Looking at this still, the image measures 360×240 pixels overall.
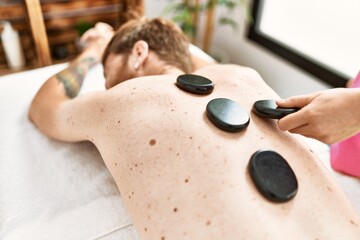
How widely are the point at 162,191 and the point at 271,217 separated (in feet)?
0.70

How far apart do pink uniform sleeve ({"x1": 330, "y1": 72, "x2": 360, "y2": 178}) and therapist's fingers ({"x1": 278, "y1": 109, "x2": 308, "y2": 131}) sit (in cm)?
32

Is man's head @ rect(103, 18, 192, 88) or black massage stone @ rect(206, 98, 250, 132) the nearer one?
black massage stone @ rect(206, 98, 250, 132)

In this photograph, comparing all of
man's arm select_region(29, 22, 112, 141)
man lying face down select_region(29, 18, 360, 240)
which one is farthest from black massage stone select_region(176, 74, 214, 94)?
man's arm select_region(29, 22, 112, 141)

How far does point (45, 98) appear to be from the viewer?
3.50 feet

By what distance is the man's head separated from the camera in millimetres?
1036

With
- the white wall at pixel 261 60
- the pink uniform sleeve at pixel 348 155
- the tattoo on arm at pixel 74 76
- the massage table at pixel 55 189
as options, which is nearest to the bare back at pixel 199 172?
the massage table at pixel 55 189

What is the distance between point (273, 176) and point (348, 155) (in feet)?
1.60

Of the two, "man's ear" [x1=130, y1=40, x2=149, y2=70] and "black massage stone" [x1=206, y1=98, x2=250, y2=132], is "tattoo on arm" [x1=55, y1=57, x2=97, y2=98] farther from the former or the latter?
"black massage stone" [x1=206, y1=98, x2=250, y2=132]

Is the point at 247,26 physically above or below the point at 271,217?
below

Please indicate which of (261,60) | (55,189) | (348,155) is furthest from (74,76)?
(261,60)

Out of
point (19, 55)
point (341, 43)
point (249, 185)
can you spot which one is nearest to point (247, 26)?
point (341, 43)

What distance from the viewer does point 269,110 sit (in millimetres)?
704

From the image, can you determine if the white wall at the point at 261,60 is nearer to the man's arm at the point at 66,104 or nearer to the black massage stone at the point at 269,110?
the man's arm at the point at 66,104

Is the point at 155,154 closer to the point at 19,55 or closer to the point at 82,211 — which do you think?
the point at 82,211
